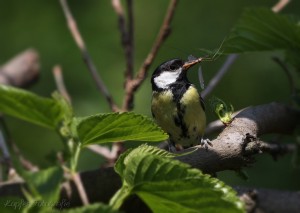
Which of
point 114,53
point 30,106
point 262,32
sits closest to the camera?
point 30,106

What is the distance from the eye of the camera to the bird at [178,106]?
3.55m

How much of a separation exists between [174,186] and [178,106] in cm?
238

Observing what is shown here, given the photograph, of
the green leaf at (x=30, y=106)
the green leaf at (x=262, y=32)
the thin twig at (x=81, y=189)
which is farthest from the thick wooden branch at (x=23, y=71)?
the green leaf at (x=30, y=106)

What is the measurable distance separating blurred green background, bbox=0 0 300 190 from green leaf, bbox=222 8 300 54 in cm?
227

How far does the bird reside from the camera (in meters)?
3.55

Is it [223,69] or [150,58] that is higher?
[150,58]

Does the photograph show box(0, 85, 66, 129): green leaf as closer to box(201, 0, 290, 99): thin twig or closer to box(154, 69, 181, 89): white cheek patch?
box(201, 0, 290, 99): thin twig

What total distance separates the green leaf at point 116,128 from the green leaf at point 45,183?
0.70ft

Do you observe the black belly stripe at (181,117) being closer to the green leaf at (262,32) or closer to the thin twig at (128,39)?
the thin twig at (128,39)

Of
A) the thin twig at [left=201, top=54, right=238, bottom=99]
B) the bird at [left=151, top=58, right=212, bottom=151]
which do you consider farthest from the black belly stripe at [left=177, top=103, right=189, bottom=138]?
the thin twig at [left=201, top=54, right=238, bottom=99]

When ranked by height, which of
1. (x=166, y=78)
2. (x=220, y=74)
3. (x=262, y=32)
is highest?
(x=262, y=32)

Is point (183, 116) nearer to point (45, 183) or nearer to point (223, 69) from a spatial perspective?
point (223, 69)

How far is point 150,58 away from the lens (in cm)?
255

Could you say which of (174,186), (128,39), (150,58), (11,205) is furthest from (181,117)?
(11,205)
